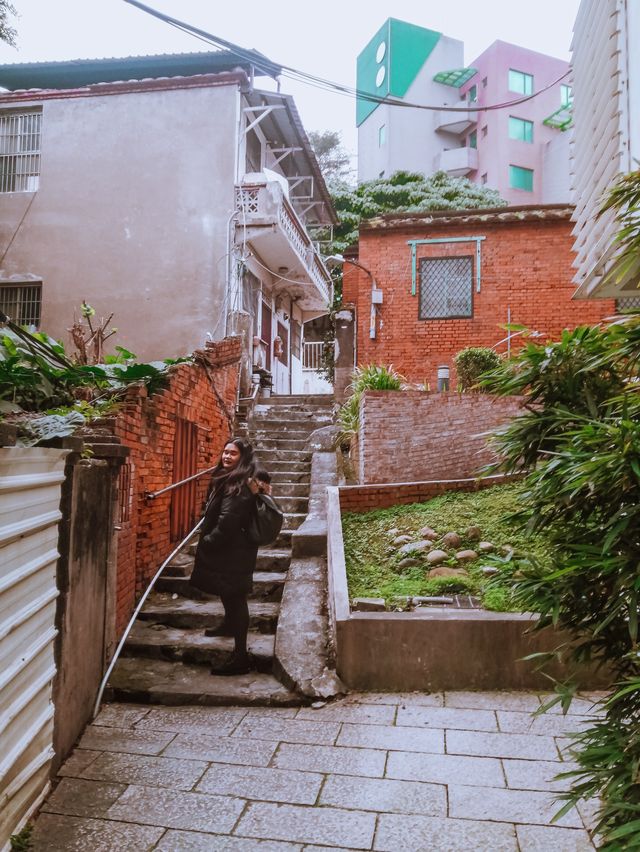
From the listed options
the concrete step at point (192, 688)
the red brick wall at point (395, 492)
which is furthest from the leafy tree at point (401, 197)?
the concrete step at point (192, 688)

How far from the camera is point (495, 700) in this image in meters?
4.40

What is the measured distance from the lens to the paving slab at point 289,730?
12.9 ft

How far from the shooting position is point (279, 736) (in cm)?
397

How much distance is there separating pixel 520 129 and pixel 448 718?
30.2 m

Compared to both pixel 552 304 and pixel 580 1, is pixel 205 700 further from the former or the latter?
pixel 552 304

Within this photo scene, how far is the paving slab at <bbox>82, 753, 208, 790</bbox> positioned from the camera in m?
3.41

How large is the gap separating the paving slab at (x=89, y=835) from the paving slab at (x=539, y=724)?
2.17m

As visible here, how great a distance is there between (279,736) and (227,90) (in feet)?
41.7

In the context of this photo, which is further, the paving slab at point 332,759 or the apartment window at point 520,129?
the apartment window at point 520,129

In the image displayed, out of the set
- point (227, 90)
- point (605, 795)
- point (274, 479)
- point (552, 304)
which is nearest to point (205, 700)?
point (605, 795)

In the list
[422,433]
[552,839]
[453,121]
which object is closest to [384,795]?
[552,839]

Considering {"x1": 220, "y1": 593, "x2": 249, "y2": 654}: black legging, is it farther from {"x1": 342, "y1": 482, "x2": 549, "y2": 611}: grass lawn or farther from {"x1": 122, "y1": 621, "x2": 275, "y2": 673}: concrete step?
{"x1": 342, "y1": 482, "x2": 549, "y2": 611}: grass lawn

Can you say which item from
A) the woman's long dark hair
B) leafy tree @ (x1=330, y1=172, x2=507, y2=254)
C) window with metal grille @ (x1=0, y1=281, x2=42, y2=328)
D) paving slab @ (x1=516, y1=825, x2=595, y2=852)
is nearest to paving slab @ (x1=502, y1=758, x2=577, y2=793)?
paving slab @ (x1=516, y1=825, x2=595, y2=852)

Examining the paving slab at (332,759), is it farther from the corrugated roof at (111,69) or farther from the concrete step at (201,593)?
the corrugated roof at (111,69)
